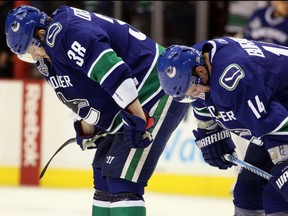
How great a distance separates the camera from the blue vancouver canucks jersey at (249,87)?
286 centimetres

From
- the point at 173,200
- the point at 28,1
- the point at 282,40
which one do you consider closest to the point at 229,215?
the point at 173,200

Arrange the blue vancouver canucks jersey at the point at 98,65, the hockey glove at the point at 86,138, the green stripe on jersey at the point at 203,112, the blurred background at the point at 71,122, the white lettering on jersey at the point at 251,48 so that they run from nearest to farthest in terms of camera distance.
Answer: the white lettering on jersey at the point at 251,48 → the blue vancouver canucks jersey at the point at 98,65 → the green stripe on jersey at the point at 203,112 → the hockey glove at the point at 86,138 → the blurred background at the point at 71,122

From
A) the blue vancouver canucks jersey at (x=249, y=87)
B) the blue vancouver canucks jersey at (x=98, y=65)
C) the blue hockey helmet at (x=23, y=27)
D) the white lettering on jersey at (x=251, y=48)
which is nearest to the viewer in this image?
the blue vancouver canucks jersey at (x=249, y=87)

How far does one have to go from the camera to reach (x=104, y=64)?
307 cm

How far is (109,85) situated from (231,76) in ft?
1.55

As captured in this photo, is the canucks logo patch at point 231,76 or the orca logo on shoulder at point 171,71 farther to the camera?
the orca logo on shoulder at point 171,71

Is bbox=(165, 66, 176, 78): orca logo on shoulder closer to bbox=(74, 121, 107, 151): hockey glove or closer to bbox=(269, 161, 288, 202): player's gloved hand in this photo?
bbox=(269, 161, 288, 202): player's gloved hand

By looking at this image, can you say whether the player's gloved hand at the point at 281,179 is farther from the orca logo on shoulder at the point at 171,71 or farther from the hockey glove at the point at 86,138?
the hockey glove at the point at 86,138

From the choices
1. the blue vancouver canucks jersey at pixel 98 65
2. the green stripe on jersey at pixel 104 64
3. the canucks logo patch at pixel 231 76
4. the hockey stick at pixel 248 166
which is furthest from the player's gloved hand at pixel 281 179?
the green stripe on jersey at pixel 104 64

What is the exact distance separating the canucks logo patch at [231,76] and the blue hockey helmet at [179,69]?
5.4 inches

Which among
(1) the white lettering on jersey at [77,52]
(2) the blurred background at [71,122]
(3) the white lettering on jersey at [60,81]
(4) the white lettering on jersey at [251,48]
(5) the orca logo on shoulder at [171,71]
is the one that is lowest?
(2) the blurred background at [71,122]

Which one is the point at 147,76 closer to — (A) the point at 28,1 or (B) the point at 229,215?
(B) the point at 229,215

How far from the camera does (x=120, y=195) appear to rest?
3.28m

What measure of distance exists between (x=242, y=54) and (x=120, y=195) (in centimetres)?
76
